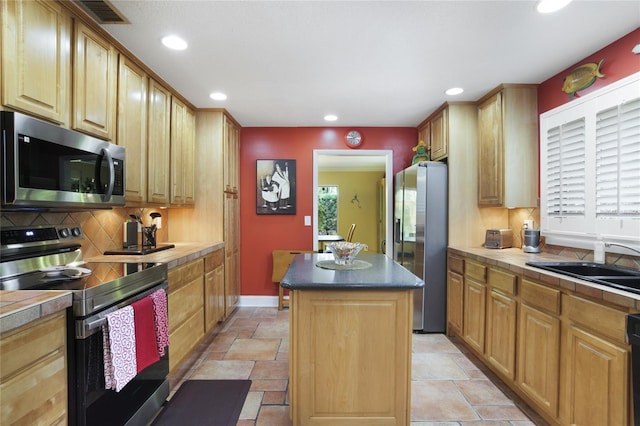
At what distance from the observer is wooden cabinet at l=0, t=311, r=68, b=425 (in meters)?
1.07

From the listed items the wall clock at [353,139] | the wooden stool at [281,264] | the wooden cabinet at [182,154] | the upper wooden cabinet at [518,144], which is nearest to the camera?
the upper wooden cabinet at [518,144]

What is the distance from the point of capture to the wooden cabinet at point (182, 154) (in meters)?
3.04

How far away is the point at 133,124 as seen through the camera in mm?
2385

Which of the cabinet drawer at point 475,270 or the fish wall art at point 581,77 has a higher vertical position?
the fish wall art at point 581,77

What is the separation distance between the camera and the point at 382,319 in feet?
5.80

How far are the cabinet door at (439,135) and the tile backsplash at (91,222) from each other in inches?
124

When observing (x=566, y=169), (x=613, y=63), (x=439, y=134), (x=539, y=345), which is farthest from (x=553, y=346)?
(x=439, y=134)

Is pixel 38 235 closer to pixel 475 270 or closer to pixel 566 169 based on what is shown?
pixel 475 270

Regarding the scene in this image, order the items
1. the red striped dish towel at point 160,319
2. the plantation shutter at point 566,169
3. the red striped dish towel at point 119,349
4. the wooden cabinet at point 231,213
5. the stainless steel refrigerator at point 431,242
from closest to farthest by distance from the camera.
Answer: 1. the red striped dish towel at point 119,349
2. the red striped dish towel at point 160,319
3. the plantation shutter at point 566,169
4. the stainless steel refrigerator at point 431,242
5. the wooden cabinet at point 231,213

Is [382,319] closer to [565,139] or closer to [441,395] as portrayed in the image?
[441,395]

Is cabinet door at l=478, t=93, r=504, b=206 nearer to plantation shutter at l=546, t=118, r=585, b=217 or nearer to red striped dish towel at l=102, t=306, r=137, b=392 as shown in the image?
plantation shutter at l=546, t=118, r=585, b=217

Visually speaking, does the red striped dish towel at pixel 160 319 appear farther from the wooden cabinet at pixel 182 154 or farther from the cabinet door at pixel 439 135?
the cabinet door at pixel 439 135

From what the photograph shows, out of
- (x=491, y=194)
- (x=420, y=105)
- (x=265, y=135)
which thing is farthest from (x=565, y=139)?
(x=265, y=135)

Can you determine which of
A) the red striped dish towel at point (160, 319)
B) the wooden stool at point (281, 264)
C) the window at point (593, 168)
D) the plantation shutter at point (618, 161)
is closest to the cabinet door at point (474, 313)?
the window at point (593, 168)
